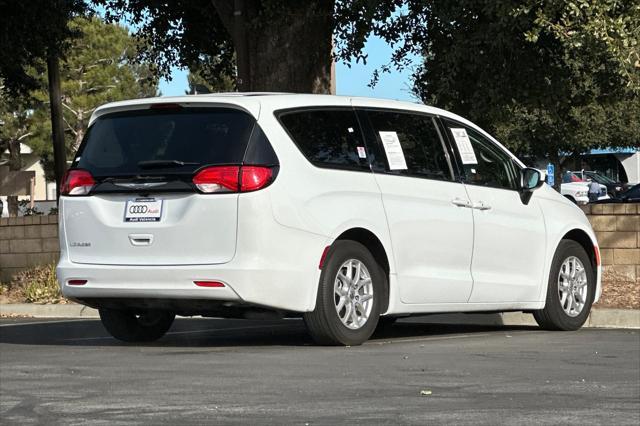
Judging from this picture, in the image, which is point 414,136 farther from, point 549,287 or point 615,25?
point 615,25

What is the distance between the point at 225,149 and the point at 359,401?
112 inches

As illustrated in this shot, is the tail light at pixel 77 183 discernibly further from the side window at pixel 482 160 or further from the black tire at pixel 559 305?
the black tire at pixel 559 305

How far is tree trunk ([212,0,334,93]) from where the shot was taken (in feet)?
54.4

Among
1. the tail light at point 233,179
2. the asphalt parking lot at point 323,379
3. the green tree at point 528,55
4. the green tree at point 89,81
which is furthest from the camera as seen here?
the green tree at point 89,81

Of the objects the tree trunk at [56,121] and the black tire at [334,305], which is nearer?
the black tire at [334,305]

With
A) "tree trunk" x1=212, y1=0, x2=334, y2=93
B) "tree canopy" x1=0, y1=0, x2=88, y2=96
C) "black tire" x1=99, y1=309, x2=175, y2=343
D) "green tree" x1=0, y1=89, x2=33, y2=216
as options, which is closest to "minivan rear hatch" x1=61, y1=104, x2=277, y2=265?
"black tire" x1=99, y1=309, x2=175, y2=343

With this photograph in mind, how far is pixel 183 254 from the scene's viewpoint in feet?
31.6

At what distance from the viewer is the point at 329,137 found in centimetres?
1020

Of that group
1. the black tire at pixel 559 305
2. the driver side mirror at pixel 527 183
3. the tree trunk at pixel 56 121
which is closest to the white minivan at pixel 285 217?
the driver side mirror at pixel 527 183

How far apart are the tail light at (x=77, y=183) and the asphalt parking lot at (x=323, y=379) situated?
1191mm

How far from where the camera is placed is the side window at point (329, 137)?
9.95 meters

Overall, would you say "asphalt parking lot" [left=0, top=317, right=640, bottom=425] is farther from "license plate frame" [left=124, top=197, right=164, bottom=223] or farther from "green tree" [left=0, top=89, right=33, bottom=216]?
"green tree" [left=0, top=89, right=33, bottom=216]

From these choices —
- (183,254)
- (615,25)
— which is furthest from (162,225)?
(615,25)

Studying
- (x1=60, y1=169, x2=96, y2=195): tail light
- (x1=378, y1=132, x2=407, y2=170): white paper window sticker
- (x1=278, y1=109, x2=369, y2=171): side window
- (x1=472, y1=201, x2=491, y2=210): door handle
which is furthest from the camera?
(x1=472, y1=201, x2=491, y2=210): door handle
